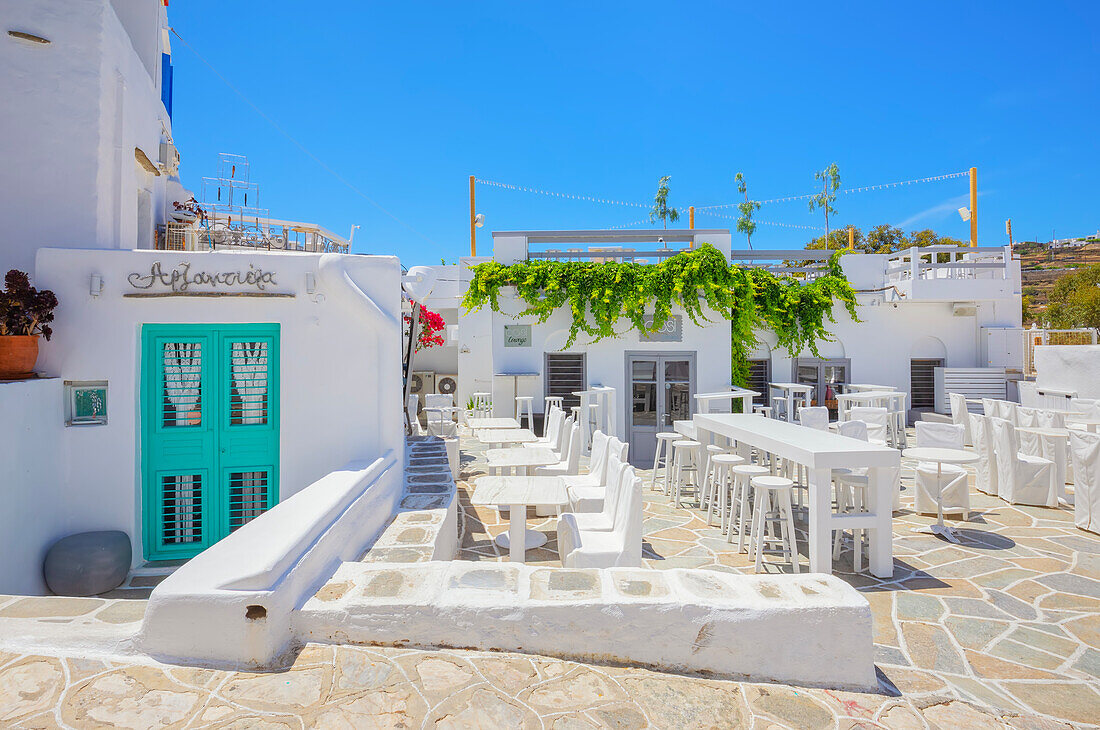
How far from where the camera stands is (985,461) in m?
7.91

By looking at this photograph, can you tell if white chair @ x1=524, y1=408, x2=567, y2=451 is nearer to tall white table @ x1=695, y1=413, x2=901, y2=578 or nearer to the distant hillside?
tall white table @ x1=695, y1=413, x2=901, y2=578

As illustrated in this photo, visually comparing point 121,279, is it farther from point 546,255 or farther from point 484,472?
point 546,255

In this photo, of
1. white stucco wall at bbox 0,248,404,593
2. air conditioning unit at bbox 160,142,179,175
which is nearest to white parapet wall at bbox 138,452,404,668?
white stucco wall at bbox 0,248,404,593

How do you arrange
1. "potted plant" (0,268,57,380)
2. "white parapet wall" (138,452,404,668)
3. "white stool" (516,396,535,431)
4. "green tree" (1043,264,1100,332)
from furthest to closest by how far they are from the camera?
"green tree" (1043,264,1100,332)
"white stool" (516,396,535,431)
"potted plant" (0,268,57,380)
"white parapet wall" (138,452,404,668)

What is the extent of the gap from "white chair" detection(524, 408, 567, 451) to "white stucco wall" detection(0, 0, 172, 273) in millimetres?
5520

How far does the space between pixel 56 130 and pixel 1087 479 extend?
433 inches

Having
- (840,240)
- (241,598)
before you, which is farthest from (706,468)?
(840,240)

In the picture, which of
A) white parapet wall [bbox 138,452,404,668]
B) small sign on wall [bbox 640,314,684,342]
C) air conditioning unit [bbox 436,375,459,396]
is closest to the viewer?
white parapet wall [bbox 138,452,404,668]

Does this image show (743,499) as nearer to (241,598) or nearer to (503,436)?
(503,436)

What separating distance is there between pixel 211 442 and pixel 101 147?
3.09 meters

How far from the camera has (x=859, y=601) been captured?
278cm

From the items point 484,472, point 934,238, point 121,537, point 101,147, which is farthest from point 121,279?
point 934,238

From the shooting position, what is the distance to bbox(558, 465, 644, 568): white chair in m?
4.34

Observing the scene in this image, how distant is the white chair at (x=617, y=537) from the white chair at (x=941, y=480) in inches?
161
